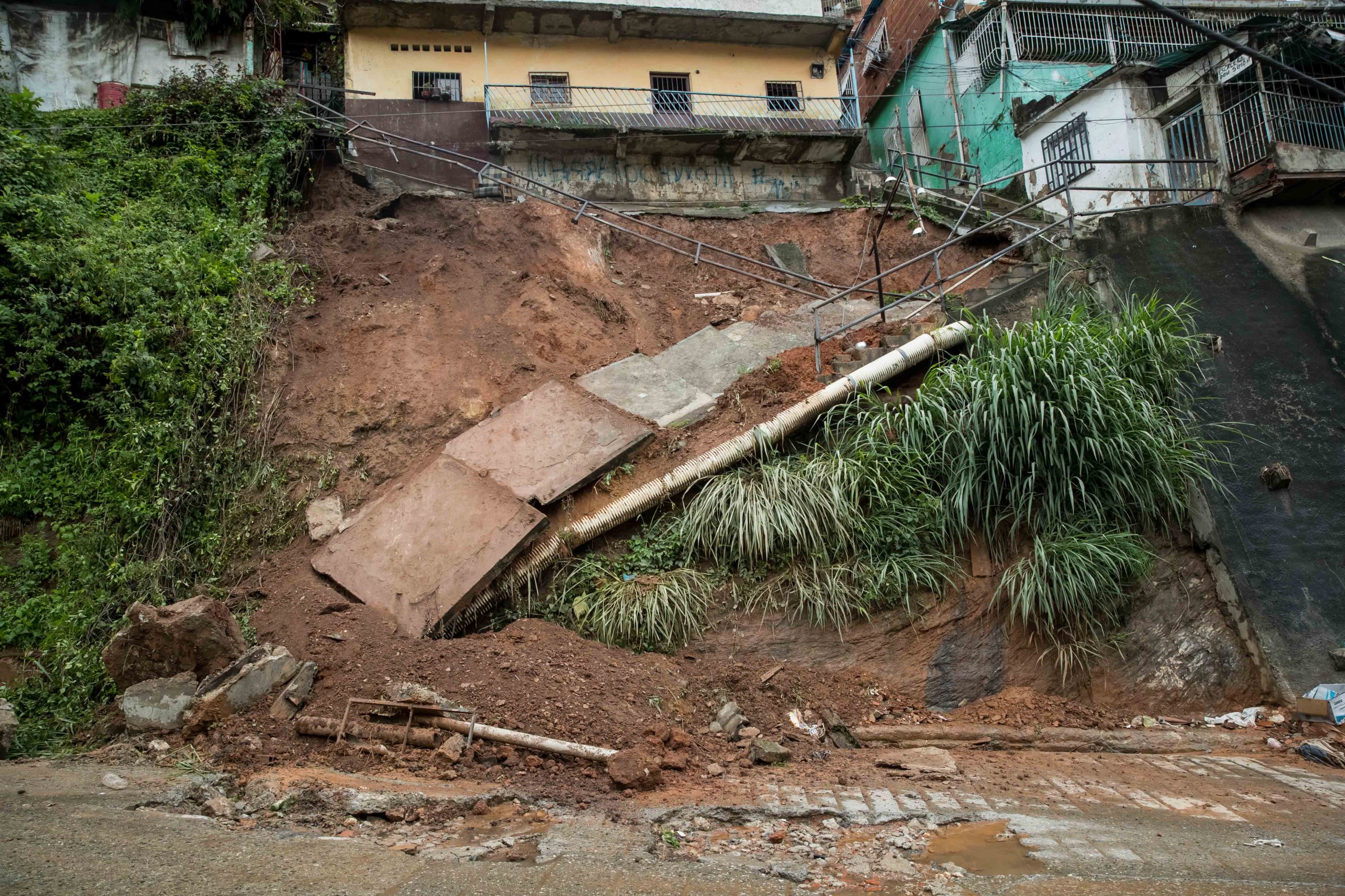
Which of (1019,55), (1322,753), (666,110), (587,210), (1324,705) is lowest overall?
(1322,753)

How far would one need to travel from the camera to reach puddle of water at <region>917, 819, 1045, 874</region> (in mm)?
4211

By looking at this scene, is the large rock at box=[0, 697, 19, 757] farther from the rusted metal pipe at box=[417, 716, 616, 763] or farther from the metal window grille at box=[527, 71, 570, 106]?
the metal window grille at box=[527, 71, 570, 106]

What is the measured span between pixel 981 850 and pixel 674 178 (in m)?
11.7

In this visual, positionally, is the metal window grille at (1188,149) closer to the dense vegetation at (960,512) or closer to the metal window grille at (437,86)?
the dense vegetation at (960,512)

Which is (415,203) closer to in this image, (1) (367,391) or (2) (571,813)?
(1) (367,391)

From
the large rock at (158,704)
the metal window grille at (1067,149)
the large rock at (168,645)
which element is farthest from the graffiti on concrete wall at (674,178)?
the large rock at (158,704)

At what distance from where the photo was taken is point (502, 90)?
14492 millimetres

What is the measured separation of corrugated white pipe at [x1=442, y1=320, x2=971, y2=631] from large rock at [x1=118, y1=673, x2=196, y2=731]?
1.80m

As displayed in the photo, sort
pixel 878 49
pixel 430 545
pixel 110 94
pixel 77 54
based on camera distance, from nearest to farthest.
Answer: pixel 430 545
pixel 110 94
pixel 77 54
pixel 878 49

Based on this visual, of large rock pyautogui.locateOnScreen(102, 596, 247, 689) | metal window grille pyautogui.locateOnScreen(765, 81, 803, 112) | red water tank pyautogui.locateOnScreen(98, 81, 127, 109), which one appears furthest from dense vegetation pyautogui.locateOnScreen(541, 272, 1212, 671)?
red water tank pyautogui.locateOnScreen(98, 81, 127, 109)

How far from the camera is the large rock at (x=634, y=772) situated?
16.4 feet

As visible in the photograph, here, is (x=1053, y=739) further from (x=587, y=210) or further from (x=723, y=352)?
(x=587, y=210)

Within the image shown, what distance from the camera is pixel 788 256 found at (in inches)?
484

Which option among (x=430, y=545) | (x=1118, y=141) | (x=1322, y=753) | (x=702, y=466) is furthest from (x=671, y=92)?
(x=1322, y=753)
